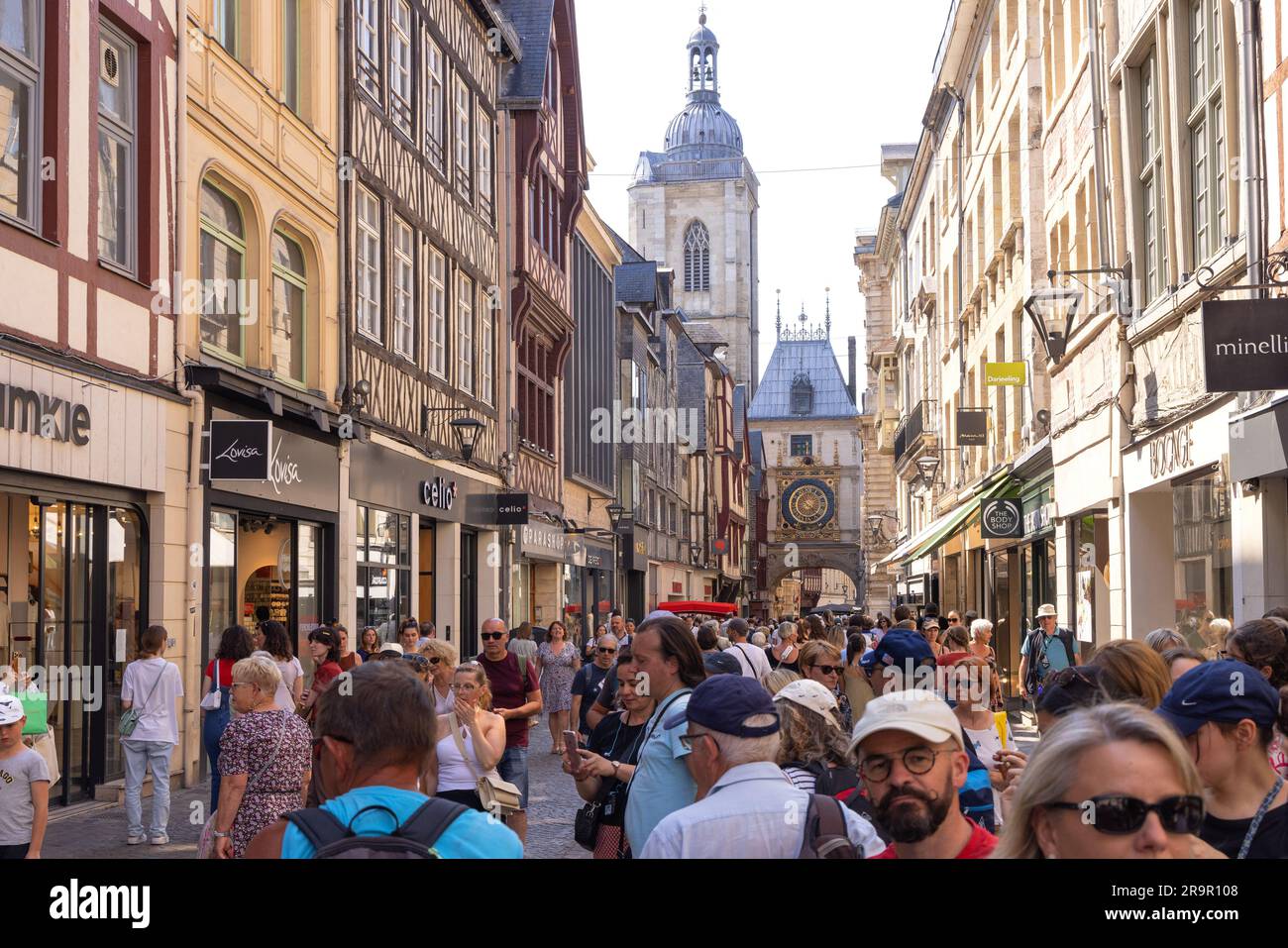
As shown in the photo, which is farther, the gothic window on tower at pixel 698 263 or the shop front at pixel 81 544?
the gothic window on tower at pixel 698 263

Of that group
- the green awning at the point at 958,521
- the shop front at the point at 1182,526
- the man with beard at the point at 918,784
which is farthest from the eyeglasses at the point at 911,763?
the green awning at the point at 958,521

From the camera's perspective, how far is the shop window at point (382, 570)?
19750 millimetres

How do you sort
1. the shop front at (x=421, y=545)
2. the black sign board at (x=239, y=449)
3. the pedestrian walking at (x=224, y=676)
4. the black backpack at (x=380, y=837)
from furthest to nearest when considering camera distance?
the shop front at (x=421, y=545), the black sign board at (x=239, y=449), the pedestrian walking at (x=224, y=676), the black backpack at (x=380, y=837)

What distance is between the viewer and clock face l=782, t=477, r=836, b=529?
103062 mm

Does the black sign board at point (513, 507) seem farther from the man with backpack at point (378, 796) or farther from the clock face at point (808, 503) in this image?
the clock face at point (808, 503)

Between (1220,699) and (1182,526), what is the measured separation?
1231 cm

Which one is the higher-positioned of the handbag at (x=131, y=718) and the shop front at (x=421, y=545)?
the shop front at (x=421, y=545)

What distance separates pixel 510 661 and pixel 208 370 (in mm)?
3895

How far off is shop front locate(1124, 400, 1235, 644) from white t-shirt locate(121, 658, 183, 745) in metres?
8.15

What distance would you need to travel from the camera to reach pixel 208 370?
14016 millimetres

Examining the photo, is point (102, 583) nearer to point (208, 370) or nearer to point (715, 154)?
point (208, 370)

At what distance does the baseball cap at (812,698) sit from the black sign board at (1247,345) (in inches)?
233

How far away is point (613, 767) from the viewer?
5547 millimetres
